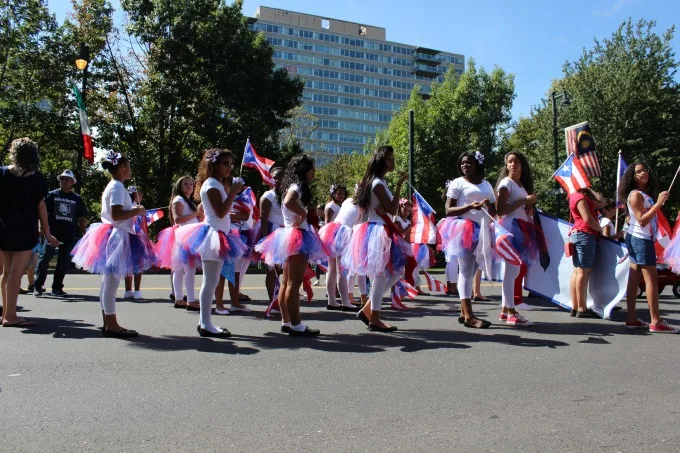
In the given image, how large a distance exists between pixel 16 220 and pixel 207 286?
8.83ft

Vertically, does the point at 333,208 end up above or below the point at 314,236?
above

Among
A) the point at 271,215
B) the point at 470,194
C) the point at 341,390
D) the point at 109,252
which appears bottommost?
the point at 341,390

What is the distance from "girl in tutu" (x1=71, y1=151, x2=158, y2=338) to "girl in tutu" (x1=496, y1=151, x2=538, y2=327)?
14.0 feet

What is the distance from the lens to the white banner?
324 inches

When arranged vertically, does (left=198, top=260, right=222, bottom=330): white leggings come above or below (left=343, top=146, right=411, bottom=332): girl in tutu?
below

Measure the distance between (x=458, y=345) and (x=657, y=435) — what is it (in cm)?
270

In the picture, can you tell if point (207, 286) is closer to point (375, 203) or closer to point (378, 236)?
point (378, 236)

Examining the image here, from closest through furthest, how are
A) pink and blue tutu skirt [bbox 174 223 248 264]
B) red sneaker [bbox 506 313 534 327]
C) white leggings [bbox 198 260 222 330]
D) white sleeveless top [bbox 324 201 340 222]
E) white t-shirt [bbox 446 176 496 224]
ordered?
pink and blue tutu skirt [bbox 174 223 248 264]
white leggings [bbox 198 260 222 330]
white t-shirt [bbox 446 176 496 224]
red sneaker [bbox 506 313 534 327]
white sleeveless top [bbox 324 201 340 222]

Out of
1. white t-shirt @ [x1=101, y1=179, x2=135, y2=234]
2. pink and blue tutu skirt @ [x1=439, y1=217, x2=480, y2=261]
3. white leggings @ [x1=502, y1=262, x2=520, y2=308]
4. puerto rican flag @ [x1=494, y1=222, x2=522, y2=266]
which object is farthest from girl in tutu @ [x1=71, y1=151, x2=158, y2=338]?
white leggings @ [x1=502, y1=262, x2=520, y2=308]

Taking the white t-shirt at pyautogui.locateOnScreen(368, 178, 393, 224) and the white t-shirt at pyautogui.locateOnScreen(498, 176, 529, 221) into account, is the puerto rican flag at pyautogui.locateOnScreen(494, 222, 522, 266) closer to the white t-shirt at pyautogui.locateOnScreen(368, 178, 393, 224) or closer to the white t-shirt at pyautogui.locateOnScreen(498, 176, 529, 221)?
the white t-shirt at pyautogui.locateOnScreen(498, 176, 529, 221)

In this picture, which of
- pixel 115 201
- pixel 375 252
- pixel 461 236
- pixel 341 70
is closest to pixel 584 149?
pixel 461 236

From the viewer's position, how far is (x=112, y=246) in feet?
21.1

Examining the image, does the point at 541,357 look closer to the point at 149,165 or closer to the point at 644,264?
the point at 644,264

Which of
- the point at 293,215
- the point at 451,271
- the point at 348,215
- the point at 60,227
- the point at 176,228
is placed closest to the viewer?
the point at 293,215
